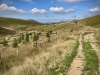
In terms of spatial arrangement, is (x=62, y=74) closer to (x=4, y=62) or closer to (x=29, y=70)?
(x=29, y=70)

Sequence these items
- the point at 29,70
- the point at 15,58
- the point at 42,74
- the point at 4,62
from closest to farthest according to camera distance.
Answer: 1. the point at 42,74
2. the point at 29,70
3. the point at 4,62
4. the point at 15,58

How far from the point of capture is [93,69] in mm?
9656

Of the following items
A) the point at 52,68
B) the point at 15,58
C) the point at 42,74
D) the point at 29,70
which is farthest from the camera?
the point at 15,58

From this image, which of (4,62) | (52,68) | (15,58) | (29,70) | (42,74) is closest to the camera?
(42,74)

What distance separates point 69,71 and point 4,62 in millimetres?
4992

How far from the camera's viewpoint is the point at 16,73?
8914mm

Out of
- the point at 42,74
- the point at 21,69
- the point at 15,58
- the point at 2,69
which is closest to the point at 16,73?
the point at 21,69

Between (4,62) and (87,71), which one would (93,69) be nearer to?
(87,71)

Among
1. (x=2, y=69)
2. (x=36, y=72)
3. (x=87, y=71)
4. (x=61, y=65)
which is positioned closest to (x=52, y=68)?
(x=61, y=65)

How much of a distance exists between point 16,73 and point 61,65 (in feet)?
10.3

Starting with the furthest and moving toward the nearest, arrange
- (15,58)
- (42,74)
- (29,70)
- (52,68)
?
(15,58) → (52,68) → (29,70) → (42,74)

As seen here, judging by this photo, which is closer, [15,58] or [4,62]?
[4,62]

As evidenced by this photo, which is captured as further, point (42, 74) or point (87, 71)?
point (87, 71)

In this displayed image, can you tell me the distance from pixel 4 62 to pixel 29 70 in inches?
133
